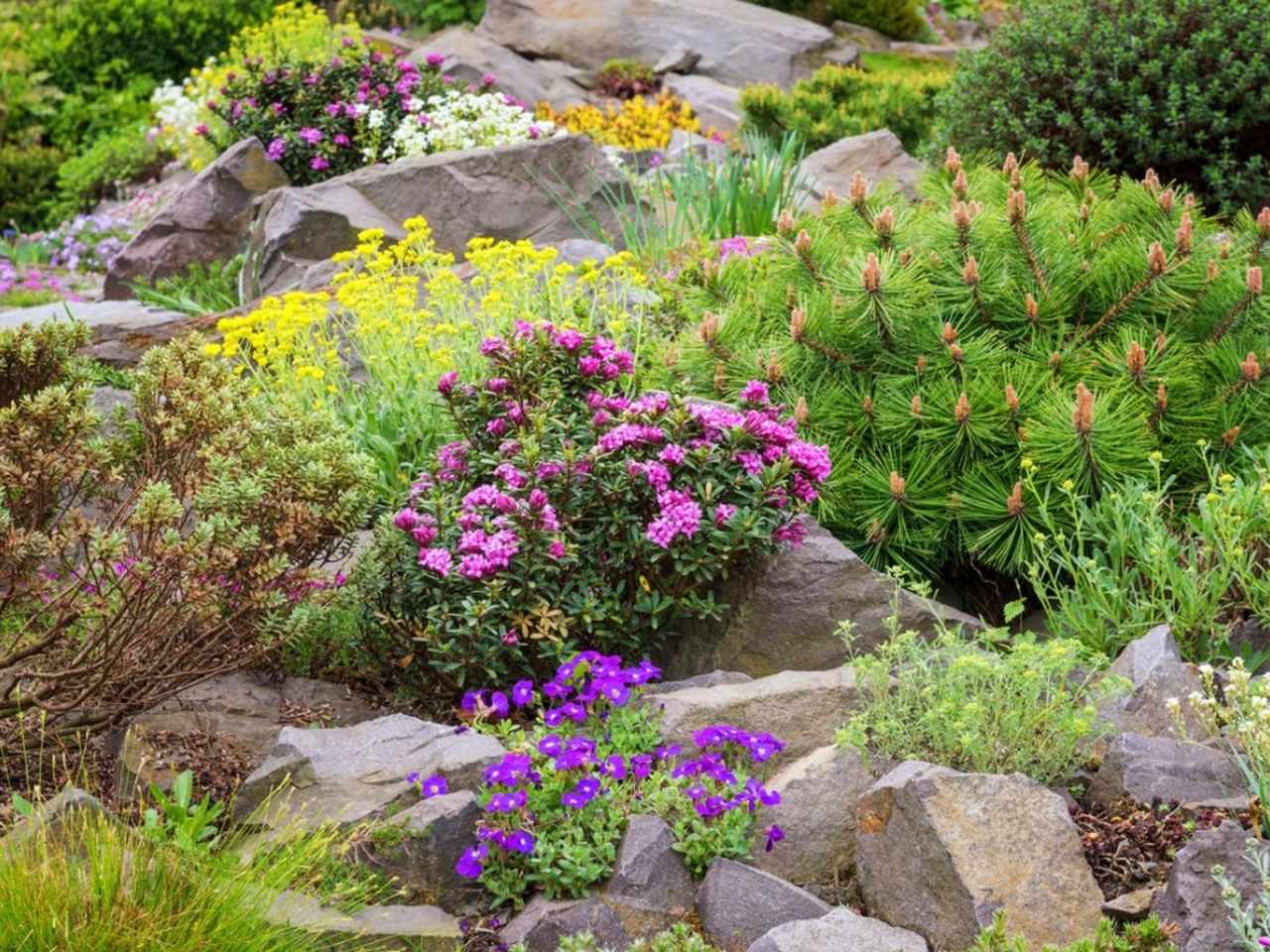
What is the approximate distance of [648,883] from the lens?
10.8ft

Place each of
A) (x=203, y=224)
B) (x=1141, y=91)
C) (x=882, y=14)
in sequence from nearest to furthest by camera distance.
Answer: (x=1141, y=91), (x=203, y=224), (x=882, y=14)

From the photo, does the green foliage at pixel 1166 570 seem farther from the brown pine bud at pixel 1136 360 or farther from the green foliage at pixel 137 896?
the green foliage at pixel 137 896

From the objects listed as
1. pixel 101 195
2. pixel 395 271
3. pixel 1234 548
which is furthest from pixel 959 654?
pixel 101 195

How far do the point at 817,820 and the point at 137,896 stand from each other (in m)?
1.55

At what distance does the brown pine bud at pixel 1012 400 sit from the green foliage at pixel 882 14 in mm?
16178

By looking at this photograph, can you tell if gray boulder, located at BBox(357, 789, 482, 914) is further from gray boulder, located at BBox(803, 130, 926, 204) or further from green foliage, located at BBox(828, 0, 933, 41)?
green foliage, located at BBox(828, 0, 933, 41)

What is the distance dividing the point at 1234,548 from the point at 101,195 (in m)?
13.7

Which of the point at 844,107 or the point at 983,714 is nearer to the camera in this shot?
the point at 983,714

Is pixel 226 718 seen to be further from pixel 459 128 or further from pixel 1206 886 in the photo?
pixel 459 128

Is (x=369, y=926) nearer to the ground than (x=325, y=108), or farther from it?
farther from it

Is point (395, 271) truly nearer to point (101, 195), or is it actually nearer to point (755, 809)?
point (755, 809)

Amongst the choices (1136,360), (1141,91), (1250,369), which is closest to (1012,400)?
(1136,360)

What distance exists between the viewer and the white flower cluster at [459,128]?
10414mm

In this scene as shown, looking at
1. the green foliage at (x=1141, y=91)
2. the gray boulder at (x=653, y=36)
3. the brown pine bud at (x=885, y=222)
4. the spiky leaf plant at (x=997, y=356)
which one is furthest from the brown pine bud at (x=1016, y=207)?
the gray boulder at (x=653, y=36)
